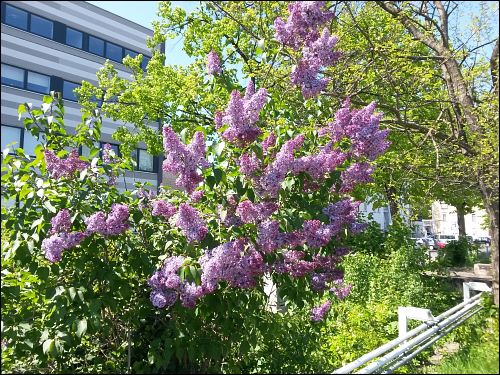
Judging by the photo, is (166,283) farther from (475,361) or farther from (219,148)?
(475,361)

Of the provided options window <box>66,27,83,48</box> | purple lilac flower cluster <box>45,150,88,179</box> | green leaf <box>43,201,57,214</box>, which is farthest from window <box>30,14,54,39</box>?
green leaf <box>43,201,57,214</box>

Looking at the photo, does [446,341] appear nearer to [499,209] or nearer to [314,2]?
[499,209]

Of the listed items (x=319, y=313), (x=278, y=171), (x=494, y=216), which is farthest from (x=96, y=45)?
(x=278, y=171)

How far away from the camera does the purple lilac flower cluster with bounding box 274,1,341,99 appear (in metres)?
3.76

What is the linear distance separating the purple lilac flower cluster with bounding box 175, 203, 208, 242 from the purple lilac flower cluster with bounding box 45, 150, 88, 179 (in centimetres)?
105

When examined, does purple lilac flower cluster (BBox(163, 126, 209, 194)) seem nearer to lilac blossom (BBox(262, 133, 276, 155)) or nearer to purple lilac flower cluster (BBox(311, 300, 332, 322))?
lilac blossom (BBox(262, 133, 276, 155))

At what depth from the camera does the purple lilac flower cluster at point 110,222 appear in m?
3.19

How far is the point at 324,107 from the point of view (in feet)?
14.9

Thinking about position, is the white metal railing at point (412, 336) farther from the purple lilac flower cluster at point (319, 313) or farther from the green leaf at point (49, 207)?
the green leaf at point (49, 207)

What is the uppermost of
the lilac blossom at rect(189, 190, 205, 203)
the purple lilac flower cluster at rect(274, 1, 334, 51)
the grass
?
the purple lilac flower cluster at rect(274, 1, 334, 51)

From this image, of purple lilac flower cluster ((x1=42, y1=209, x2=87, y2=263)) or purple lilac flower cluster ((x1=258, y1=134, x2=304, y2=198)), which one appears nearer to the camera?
purple lilac flower cluster ((x1=42, y1=209, x2=87, y2=263))

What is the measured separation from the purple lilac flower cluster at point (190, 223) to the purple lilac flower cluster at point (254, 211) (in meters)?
0.29

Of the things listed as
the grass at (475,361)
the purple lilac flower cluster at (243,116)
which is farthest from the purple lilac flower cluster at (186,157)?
the grass at (475,361)

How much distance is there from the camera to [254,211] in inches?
128
